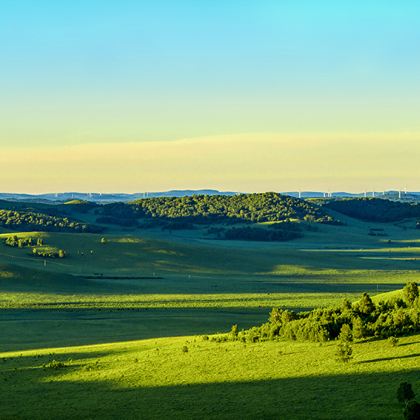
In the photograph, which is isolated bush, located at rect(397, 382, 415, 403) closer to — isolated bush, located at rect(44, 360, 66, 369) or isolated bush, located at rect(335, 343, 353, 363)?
isolated bush, located at rect(335, 343, 353, 363)

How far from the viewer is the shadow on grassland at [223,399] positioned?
1110 inches

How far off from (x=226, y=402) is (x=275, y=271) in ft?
275

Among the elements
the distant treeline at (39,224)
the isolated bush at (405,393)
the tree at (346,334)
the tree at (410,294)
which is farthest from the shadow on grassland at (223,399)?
the distant treeline at (39,224)

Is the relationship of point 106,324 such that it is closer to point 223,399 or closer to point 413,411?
point 223,399

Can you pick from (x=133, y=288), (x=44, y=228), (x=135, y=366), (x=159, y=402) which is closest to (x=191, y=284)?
(x=133, y=288)

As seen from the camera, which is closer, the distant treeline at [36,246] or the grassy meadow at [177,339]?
the grassy meadow at [177,339]

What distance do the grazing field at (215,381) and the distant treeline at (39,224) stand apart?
125432 mm

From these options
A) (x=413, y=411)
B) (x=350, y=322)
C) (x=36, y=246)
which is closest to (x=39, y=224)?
(x=36, y=246)

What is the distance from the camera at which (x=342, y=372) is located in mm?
33219

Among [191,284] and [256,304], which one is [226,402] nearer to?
[256,304]

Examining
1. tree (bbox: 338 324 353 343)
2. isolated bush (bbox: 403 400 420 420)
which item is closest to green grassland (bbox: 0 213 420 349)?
tree (bbox: 338 324 353 343)

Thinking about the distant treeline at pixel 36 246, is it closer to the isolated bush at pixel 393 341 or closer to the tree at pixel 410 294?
the tree at pixel 410 294

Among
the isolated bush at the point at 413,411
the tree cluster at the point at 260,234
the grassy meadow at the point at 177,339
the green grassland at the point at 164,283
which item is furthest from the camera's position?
the tree cluster at the point at 260,234

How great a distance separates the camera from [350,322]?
41.5 meters
